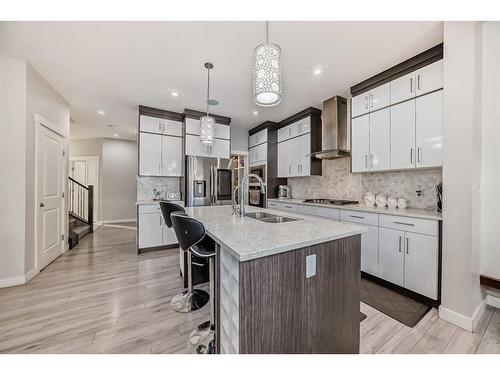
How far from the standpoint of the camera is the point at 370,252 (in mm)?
2592

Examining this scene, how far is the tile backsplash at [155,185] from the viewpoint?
179 inches

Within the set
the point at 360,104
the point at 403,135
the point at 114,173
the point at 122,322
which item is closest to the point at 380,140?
the point at 403,135

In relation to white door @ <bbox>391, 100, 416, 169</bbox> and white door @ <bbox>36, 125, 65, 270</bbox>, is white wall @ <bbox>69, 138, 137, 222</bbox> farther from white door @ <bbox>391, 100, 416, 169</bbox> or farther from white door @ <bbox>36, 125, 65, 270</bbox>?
Result: white door @ <bbox>391, 100, 416, 169</bbox>

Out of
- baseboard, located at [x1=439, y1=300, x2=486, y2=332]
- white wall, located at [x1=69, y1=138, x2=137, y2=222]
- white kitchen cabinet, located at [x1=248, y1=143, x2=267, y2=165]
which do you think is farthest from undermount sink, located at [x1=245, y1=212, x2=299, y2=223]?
white wall, located at [x1=69, y1=138, x2=137, y2=222]

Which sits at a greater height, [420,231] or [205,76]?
[205,76]

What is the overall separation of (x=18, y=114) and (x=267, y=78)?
3.10 meters

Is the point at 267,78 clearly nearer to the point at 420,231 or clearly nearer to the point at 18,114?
the point at 420,231

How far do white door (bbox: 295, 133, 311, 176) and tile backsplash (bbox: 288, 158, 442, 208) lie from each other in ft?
1.14

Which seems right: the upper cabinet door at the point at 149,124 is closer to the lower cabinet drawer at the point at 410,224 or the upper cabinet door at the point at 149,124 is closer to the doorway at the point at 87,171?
the doorway at the point at 87,171

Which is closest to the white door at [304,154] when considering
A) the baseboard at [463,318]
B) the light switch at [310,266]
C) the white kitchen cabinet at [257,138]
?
the white kitchen cabinet at [257,138]

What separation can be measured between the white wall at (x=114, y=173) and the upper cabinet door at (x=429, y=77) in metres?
7.35

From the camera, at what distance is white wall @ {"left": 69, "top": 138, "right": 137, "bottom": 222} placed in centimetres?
653

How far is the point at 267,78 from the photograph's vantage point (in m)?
1.43
